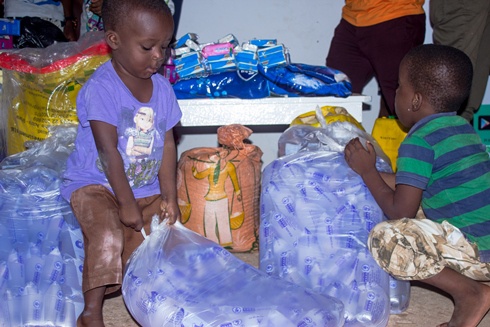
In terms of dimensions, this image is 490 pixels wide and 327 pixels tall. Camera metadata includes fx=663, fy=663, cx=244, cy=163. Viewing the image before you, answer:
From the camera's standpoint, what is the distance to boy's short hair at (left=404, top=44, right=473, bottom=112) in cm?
251

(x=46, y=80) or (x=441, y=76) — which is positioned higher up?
(x=441, y=76)

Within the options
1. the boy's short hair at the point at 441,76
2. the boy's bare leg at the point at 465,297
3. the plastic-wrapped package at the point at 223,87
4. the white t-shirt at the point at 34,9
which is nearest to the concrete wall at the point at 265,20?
the white t-shirt at the point at 34,9

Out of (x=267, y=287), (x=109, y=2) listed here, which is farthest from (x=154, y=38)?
(x=267, y=287)

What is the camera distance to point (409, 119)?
260 cm

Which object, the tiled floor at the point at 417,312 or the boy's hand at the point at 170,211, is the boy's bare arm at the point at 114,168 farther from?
the tiled floor at the point at 417,312

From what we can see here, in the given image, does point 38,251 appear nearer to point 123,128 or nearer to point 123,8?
point 123,128

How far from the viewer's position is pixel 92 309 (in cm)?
233

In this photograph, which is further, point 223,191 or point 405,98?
point 223,191

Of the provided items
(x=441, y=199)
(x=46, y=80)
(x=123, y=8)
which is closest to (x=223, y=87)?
(x=46, y=80)

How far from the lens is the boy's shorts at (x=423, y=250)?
242 centimetres

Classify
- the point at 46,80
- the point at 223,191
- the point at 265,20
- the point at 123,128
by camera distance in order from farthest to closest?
1. the point at 265,20
2. the point at 223,191
3. the point at 46,80
4. the point at 123,128

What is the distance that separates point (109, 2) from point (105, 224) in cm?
81

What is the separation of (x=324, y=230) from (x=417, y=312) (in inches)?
20.3

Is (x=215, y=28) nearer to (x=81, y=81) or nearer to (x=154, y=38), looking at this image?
(x=81, y=81)
